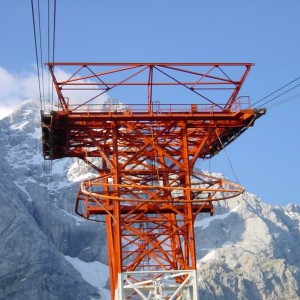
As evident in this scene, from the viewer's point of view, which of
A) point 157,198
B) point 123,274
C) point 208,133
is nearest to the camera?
point 123,274

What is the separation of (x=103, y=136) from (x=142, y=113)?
2914mm

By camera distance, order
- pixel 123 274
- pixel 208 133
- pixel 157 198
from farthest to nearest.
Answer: pixel 208 133, pixel 157 198, pixel 123 274

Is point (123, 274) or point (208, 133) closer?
point (123, 274)

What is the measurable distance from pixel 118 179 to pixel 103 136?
3486 mm

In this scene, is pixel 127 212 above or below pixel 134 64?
below

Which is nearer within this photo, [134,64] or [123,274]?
[123,274]

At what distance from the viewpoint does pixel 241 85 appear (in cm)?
3909

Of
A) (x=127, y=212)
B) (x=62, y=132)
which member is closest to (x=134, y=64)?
(x=62, y=132)

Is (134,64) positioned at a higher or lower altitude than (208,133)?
higher

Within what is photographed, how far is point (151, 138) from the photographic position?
37.1 m

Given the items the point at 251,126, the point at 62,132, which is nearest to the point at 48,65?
the point at 62,132

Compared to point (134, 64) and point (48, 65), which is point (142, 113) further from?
point (48, 65)

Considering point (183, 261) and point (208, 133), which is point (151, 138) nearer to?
point (208, 133)

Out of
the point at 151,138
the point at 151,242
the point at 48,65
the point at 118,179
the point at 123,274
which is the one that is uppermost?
the point at 48,65
